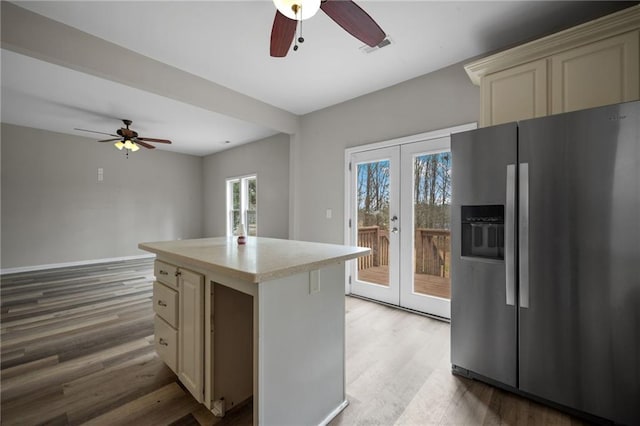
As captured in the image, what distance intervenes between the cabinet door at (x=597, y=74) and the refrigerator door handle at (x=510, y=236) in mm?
753

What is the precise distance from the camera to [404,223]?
123 inches

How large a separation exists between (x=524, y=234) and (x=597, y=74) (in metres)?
1.22

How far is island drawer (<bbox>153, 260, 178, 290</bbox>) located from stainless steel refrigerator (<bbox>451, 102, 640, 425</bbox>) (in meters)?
1.89

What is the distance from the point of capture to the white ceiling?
6.81 feet

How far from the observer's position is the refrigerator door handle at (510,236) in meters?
1.64

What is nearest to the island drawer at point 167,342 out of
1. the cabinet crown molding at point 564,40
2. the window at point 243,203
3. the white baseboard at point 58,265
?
the cabinet crown molding at point 564,40

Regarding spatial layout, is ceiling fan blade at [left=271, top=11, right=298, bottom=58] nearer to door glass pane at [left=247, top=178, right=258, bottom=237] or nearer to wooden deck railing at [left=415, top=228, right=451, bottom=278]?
wooden deck railing at [left=415, top=228, right=451, bottom=278]

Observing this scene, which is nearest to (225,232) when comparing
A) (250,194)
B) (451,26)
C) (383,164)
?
(250,194)

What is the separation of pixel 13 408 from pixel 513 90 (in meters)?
3.94

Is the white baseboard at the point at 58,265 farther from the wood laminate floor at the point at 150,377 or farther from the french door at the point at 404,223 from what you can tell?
the french door at the point at 404,223

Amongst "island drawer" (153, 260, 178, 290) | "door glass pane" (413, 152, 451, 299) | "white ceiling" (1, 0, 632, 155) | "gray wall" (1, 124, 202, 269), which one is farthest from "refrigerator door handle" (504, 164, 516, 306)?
"gray wall" (1, 124, 202, 269)

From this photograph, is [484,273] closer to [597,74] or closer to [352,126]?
[597,74]

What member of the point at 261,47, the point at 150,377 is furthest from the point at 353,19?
the point at 150,377

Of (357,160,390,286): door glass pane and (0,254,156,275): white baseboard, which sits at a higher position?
(357,160,390,286): door glass pane
